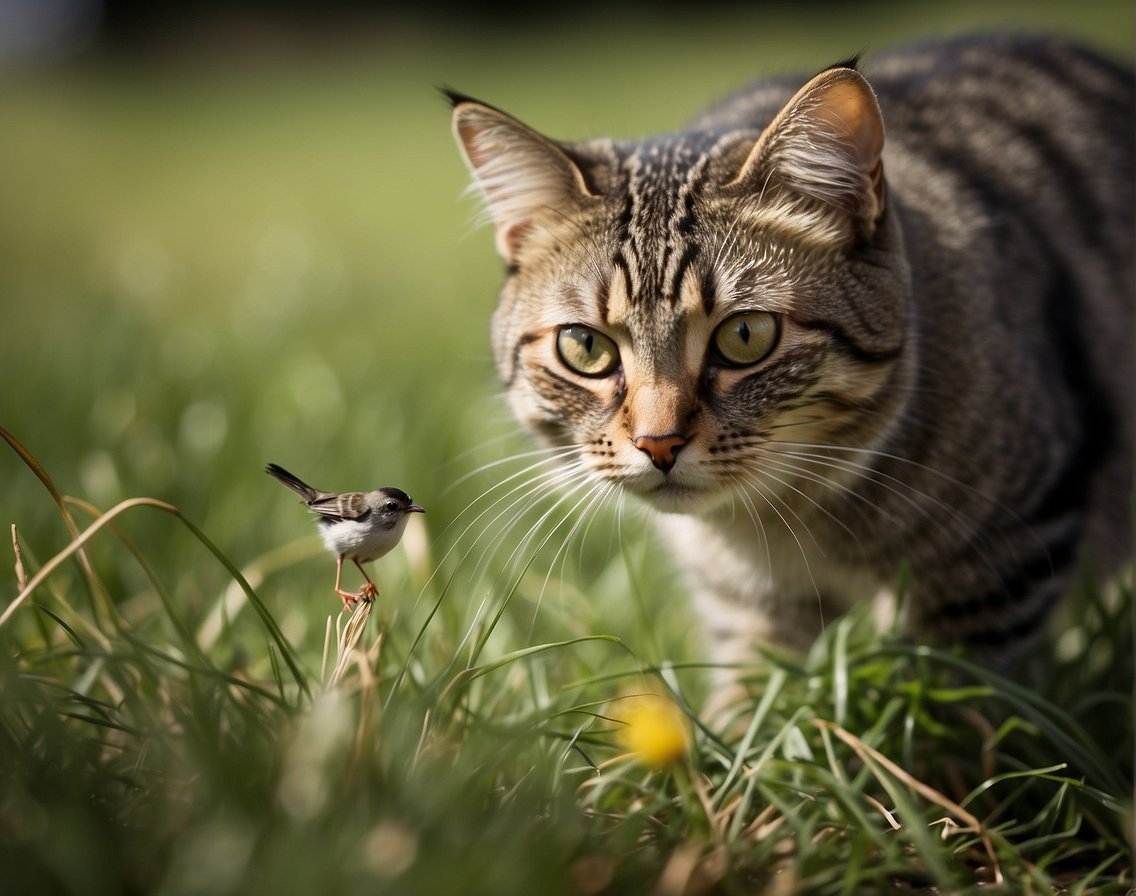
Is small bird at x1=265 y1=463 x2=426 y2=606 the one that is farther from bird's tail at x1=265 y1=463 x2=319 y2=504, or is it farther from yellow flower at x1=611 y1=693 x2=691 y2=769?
yellow flower at x1=611 y1=693 x2=691 y2=769

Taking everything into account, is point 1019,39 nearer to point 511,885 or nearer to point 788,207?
point 788,207

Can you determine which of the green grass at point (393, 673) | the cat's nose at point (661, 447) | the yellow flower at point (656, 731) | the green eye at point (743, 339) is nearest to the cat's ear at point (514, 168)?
the green grass at point (393, 673)

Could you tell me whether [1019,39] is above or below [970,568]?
above

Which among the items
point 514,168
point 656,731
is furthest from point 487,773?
point 514,168

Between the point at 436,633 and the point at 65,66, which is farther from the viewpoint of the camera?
the point at 65,66

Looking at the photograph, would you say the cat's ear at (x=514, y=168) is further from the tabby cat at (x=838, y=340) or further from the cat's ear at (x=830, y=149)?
the cat's ear at (x=830, y=149)

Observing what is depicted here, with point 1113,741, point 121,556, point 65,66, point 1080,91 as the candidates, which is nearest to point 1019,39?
point 1080,91

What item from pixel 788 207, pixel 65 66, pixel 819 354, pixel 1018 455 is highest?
pixel 65 66

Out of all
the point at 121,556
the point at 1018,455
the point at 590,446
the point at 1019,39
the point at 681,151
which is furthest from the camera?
the point at 1019,39
